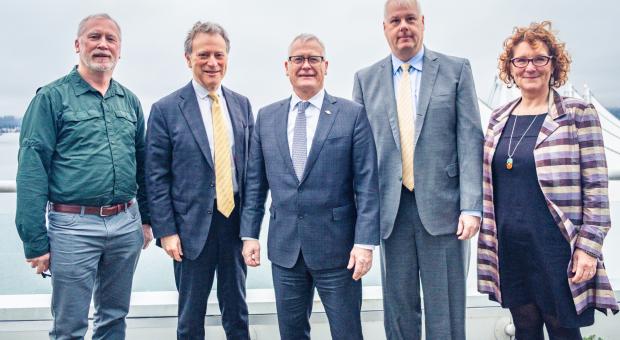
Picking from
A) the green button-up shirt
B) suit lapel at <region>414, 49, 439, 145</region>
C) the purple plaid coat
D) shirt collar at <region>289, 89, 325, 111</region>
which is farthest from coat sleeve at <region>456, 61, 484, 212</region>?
the green button-up shirt

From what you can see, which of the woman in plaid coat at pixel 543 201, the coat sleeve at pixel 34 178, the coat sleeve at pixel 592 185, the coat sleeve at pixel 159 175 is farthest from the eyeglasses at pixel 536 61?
the coat sleeve at pixel 34 178

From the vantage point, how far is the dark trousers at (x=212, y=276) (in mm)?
1945

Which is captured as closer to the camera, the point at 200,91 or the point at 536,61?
the point at 536,61

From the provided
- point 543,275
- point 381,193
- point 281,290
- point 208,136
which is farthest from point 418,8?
point 281,290

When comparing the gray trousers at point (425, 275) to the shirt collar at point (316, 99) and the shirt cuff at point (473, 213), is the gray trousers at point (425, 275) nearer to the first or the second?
the shirt cuff at point (473, 213)

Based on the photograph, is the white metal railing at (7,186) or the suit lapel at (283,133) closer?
the suit lapel at (283,133)

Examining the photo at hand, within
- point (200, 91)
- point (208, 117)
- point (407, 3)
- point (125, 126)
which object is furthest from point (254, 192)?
point (407, 3)

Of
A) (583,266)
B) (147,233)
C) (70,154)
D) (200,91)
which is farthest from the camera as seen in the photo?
(147,233)

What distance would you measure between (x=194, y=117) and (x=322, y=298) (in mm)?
933

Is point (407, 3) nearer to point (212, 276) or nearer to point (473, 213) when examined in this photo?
point (473, 213)

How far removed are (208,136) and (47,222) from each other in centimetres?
74

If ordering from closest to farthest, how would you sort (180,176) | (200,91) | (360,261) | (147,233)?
(360,261) → (180,176) → (200,91) → (147,233)

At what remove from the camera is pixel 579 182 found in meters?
1.68

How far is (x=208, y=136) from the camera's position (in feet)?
6.57
